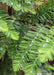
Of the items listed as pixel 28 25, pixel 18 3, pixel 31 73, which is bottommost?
pixel 31 73

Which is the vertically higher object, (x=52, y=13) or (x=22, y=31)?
(x=52, y=13)

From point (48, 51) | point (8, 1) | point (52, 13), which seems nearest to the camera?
point (48, 51)

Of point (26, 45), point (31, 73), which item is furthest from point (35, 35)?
point (31, 73)

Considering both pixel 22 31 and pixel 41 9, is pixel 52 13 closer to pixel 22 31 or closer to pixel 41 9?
pixel 41 9

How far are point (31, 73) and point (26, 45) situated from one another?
0.37ft

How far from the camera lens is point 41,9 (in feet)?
1.73

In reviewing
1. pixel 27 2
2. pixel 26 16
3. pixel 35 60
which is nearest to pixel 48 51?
pixel 35 60

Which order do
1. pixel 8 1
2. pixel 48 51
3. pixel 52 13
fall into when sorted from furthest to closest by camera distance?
pixel 52 13 < pixel 8 1 < pixel 48 51

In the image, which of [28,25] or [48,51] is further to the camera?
[28,25]

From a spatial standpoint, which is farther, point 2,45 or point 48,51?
point 2,45

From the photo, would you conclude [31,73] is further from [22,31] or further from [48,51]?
[22,31]

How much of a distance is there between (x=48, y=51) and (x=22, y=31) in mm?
286

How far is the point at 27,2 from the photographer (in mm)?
419

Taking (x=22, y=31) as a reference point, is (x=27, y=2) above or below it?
above
